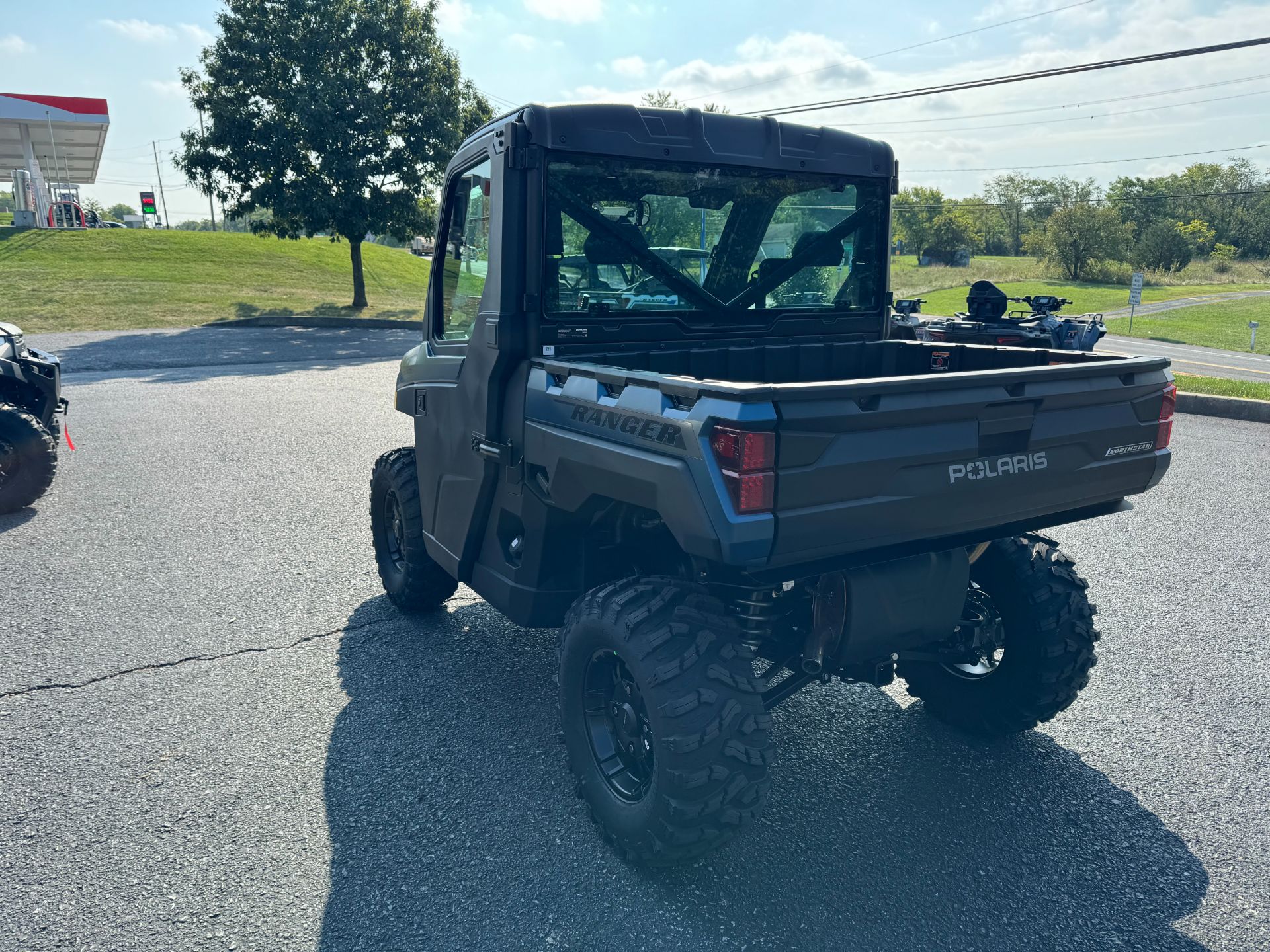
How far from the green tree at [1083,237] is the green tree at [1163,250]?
11.6ft

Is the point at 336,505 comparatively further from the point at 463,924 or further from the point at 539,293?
the point at 463,924

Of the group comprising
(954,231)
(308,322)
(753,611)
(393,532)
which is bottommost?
(393,532)

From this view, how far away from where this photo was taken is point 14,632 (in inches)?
183

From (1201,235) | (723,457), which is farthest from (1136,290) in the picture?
(1201,235)

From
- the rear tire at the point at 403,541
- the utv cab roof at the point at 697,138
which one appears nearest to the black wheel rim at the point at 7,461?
the rear tire at the point at 403,541

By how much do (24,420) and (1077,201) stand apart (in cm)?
9557

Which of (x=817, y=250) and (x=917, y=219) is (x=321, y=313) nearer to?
(x=817, y=250)

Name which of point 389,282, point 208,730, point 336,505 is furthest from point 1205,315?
point 208,730

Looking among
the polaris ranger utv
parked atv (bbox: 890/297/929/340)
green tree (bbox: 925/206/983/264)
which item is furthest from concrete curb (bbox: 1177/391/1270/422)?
green tree (bbox: 925/206/983/264)

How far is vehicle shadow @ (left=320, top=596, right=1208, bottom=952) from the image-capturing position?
261 centimetres

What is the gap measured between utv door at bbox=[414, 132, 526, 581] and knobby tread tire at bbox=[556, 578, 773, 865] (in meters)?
0.99

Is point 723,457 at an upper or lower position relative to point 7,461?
upper

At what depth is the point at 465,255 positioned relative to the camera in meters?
3.80

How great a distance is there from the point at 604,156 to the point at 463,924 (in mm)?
2670
